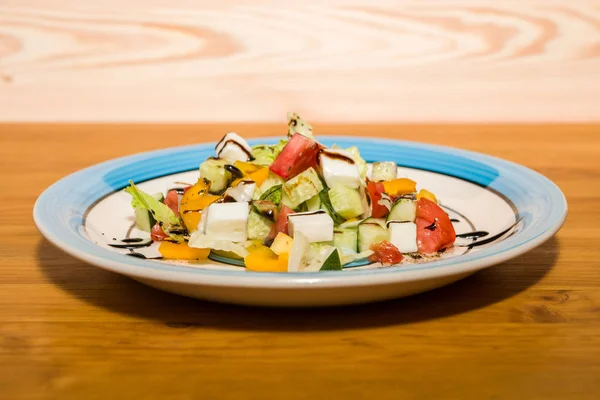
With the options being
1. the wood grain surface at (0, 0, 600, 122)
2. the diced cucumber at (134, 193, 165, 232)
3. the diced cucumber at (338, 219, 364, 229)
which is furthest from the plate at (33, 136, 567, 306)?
→ the wood grain surface at (0, 0, 600, 122)

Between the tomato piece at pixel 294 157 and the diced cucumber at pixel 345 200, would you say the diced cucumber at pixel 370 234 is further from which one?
the tomato piece at pixel 294 157

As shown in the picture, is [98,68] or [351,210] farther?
[98,68]

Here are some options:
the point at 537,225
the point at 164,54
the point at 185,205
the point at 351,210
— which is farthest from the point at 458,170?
the point at 164,54

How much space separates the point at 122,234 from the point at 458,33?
6.90 ft

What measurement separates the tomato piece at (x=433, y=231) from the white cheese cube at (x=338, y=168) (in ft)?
0.43

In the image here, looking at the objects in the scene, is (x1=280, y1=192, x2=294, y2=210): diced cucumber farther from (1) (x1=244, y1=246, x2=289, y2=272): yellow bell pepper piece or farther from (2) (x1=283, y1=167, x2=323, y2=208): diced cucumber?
(1) (x1=244, y1=246, x2=289, y2=272): yellow bell pepper piece

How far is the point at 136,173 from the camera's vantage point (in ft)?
5.10

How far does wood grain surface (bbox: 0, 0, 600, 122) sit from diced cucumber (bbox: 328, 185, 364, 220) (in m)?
1.86

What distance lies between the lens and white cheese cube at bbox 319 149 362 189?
132 centimetres

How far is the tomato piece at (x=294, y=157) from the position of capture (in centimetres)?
132

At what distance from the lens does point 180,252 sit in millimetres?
1210

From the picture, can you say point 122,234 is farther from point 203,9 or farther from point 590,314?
point 203,9

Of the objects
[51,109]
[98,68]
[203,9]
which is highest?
[203,9]

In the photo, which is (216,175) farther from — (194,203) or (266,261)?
(266,261)
